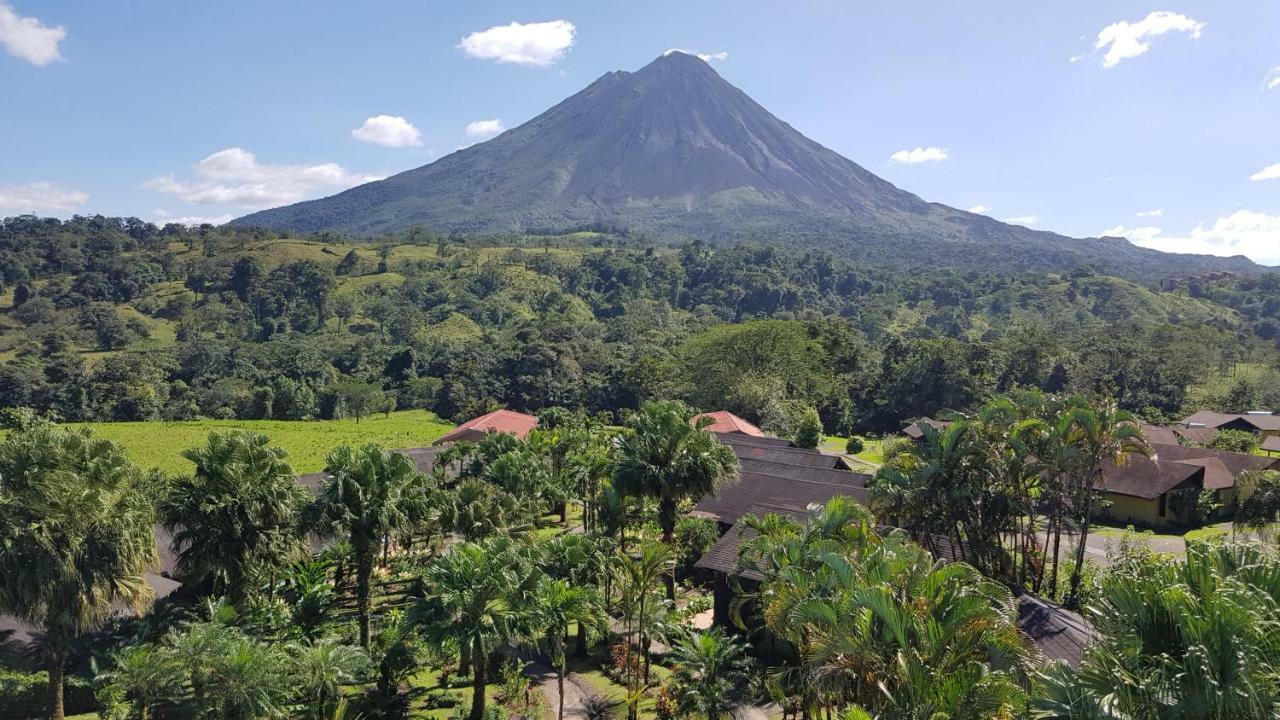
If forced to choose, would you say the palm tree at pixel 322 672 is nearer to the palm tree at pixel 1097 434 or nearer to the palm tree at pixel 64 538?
the palm tree at pixel 64 538

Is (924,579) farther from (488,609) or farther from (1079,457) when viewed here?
(1079,457)

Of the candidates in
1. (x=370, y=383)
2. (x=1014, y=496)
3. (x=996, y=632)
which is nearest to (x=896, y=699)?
(x=996, y=632)

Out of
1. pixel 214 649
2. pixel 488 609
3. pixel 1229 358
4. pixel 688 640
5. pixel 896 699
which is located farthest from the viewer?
pixel 1229 358

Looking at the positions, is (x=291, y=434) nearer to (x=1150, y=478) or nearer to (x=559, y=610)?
(x=559, y=610)

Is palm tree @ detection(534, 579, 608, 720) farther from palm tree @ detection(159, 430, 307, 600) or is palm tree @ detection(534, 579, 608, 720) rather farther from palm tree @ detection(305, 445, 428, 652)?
palm tree @ detection(159, 430, 307, 600)

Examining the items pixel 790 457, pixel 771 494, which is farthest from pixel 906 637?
pixel 790 457

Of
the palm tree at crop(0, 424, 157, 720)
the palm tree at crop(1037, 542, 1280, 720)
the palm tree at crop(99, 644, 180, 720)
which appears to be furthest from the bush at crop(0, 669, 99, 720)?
the palm tree at crop(1037, 542, 1280, 720)
